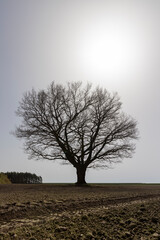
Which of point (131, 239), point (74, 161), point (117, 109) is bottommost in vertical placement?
point (131, 239)

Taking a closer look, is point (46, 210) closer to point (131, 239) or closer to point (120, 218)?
point (120, 218)

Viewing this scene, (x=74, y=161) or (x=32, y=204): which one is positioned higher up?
(x=74, y=161)

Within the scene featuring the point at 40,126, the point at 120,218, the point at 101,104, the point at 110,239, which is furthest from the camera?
the point at 101,104

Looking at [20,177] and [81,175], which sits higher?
[81,175]

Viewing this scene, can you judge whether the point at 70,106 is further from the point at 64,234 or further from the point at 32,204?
the point at 64,234

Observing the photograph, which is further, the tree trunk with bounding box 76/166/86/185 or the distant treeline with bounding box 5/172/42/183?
the distant treeline with bounding box 5/172/42/183

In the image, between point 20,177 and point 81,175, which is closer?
point 81,175

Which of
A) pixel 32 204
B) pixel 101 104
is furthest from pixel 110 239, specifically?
pixel 101 104

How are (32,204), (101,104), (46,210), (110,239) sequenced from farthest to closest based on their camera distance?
(101,104) < (32,204) < (46,210) < (110,239)

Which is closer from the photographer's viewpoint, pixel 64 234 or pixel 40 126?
pixel 64 234

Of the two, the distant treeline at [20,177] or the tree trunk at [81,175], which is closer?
the tree trunk at [81,175]

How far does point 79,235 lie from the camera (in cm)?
332

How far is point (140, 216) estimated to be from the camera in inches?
182

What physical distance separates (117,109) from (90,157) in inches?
188
